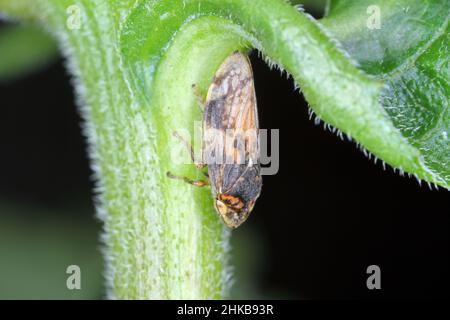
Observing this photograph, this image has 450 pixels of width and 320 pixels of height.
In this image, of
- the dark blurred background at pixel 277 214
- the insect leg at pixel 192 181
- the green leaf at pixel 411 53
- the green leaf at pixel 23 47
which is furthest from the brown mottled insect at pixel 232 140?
the green leaf at pixel 23 47

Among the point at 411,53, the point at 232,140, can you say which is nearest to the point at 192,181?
the point at 232,140

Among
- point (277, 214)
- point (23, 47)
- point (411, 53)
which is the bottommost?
point (277, 214)

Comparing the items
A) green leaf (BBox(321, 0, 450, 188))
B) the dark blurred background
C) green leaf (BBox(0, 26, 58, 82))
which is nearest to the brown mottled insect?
green leaf (BBox(321, 0, 450, 188))

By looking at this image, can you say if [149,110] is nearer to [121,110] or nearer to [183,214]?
[121,110]

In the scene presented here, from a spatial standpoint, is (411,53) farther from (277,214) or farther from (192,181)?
(277,214)

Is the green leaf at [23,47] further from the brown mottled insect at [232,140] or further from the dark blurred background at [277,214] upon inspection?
the brown mottled insect at [232,140]

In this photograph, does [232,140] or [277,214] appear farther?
[277,214]

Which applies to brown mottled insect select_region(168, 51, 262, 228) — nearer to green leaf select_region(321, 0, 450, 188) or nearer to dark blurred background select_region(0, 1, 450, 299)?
green leaf select_region(321, 0, 450, 188)

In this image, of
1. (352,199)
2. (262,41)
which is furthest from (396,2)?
(352,199)
